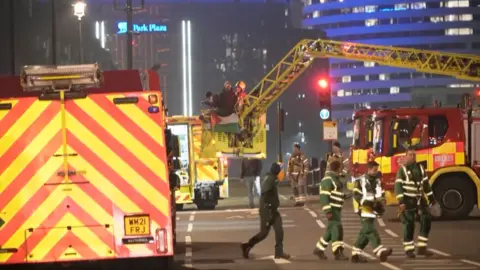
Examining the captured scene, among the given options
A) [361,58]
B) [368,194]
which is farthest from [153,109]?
[361,58]

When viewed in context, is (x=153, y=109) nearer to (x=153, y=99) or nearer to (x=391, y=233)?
(x=153, y=99)

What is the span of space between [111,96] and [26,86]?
1.09 m

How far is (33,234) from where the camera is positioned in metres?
13.1

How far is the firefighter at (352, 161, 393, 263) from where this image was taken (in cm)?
1752

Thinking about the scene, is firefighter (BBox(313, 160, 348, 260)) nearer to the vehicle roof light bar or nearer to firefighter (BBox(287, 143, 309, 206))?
the vehicle roof light bar

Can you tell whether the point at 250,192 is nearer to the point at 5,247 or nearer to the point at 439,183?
the point at 439,183

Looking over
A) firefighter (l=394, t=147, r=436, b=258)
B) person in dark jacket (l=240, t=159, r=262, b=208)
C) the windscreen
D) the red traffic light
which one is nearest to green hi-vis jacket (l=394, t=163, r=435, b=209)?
firefighter (l=394, t=147, r=436, b=258)

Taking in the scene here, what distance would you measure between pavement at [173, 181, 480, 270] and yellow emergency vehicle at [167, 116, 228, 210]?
484mm

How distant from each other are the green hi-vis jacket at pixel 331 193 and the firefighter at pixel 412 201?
1116 mm

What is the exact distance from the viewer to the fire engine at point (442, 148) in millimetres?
26062

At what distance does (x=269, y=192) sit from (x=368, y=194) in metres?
1.62

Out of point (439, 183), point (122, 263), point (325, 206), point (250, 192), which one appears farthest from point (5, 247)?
point (250, 192)

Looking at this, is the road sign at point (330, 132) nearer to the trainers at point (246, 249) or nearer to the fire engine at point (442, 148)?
the fire engine at point (442, 148)

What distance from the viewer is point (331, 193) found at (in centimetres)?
1784
